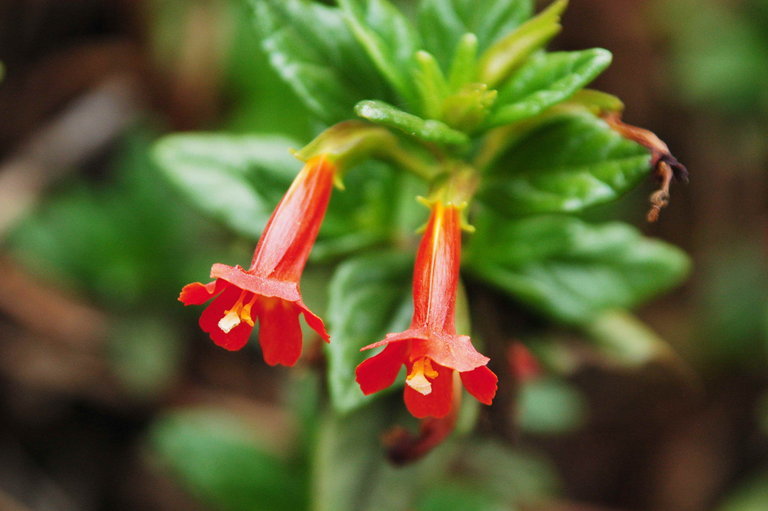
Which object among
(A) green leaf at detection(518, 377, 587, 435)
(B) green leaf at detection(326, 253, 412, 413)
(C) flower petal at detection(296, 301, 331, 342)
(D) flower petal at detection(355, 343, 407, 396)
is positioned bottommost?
(A) green leaf at detection(518, 377, 587, 435)

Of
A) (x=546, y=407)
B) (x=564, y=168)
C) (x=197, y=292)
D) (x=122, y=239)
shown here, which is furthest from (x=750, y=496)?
(x=122, y=239)

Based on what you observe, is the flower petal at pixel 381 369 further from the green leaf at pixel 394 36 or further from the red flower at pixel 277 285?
the green leaf at pixel 394 36

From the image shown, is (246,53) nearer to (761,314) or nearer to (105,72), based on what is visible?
(105,72)

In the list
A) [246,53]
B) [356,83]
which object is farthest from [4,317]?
[356,83]

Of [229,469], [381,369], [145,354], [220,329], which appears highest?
[220,329]

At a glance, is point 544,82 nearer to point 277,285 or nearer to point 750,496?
point 277,285

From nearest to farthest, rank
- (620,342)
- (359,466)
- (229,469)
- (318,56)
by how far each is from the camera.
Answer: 1. (318,56)
2. (359,466)
3. (620,342)
4. (229,469)

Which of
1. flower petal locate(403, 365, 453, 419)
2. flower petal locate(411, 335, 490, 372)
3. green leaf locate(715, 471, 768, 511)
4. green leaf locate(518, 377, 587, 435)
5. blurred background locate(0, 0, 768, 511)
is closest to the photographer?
flower petal locate(411, 335, 490, 372)

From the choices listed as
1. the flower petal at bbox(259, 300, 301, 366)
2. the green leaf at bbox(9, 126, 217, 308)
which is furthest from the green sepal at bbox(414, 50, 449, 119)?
the green leaf at bbox(9, 126, 217, 308)

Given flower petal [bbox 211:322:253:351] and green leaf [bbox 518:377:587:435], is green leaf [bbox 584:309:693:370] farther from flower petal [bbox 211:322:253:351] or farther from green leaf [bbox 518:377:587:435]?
flower petal [bbox 211:322:253:351]
